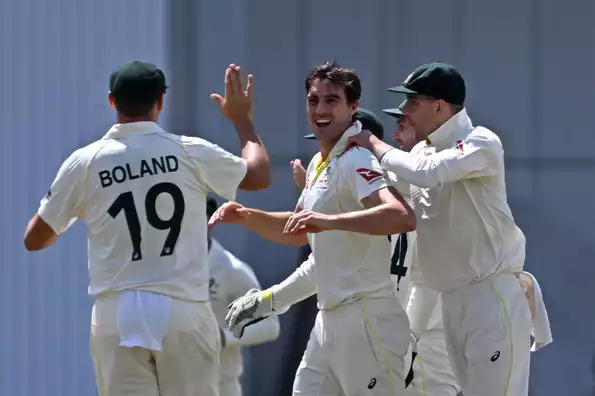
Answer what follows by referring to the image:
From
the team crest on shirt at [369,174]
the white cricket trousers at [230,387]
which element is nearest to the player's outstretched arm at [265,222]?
the team crest on shirt at [369,174]

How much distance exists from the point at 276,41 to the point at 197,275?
2989 millimetres

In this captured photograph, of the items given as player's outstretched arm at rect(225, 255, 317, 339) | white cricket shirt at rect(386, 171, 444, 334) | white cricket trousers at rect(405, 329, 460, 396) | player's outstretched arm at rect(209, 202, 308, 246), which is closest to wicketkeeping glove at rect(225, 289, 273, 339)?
player's outstretched arm at rect(225, 255, 317, 339)

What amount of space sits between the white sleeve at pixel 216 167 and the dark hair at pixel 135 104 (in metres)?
0.18

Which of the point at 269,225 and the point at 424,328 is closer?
the point at 269,225

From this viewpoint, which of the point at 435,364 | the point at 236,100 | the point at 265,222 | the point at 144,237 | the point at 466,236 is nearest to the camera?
the point at 144,237

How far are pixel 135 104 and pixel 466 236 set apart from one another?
1364mm

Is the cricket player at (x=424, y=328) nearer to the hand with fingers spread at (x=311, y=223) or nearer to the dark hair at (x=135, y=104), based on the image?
the hand with fingers spread at (x=311, y=223)

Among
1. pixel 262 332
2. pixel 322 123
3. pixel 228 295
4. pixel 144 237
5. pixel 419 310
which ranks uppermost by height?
pixel 322 123

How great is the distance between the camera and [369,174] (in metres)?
5.11

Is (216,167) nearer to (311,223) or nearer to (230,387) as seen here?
(311,223)

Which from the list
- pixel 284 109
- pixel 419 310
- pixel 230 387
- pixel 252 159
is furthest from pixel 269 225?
pixel 284 109

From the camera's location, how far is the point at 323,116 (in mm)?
5344

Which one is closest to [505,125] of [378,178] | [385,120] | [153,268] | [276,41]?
[385,120]

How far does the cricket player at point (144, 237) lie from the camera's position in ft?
15.9
